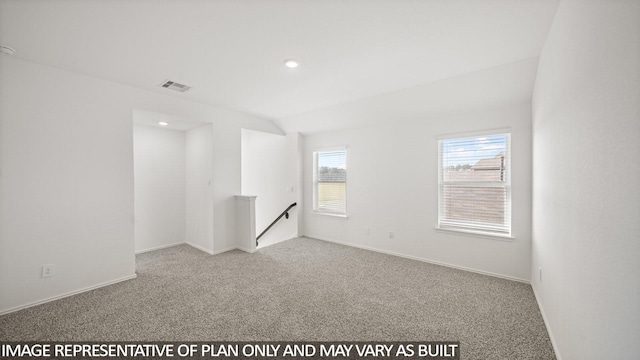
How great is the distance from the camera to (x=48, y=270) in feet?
9.00

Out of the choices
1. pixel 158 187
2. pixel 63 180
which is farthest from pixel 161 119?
pixel 63 180

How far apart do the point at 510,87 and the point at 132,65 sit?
13.8 feet

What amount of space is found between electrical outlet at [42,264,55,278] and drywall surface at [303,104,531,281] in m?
3.85

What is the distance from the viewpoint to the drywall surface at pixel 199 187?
4.45m

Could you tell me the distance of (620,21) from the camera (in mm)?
983

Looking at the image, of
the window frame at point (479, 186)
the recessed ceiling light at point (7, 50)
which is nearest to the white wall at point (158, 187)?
the recessed ceiling light at point (7, 50)

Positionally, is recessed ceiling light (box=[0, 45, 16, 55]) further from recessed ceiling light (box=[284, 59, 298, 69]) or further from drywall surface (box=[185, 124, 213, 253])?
recessed ceiling light (box=[284, 59, 298, 69])

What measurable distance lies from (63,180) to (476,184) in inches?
202

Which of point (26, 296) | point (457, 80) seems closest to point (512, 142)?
point (457, 80)

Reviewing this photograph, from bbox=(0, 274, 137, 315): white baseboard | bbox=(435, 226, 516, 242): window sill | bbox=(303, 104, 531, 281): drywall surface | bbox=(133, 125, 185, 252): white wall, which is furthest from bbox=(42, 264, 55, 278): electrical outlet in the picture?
bbox=(435, 226, 516, 242): window sill

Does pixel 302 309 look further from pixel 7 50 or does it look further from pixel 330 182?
pixel 7 50

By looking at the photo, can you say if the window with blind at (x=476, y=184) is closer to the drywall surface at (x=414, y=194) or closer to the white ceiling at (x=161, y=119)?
the drywall surface at (x=414, y=194)

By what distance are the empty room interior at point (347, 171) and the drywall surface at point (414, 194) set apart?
29 millimetres

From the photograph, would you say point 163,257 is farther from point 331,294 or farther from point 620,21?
point 620,21
